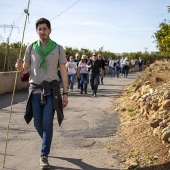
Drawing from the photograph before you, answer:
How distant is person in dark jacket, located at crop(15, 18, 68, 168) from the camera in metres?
4.73

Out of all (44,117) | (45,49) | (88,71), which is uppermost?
(45,49)

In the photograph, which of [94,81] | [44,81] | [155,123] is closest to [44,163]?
[44,81]

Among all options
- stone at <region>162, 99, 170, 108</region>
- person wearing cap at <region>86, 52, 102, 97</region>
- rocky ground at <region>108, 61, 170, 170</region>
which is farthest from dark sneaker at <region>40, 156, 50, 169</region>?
person wearing cap at <region>86, 52, 102, 97</region>

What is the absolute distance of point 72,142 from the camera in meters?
6.18

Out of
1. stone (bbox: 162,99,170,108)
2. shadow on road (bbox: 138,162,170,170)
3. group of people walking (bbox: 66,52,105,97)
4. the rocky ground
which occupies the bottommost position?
shadow on road (bbox: 138,162,170,170)

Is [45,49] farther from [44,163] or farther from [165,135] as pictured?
[165,135]

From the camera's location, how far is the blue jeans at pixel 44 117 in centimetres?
472

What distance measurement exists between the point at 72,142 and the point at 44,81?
1796 millimetres

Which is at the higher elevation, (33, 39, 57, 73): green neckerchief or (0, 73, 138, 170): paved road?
(33, 39, 57, 73): green neckerchief

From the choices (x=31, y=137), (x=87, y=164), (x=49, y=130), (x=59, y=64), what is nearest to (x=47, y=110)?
(x=49, y=130)

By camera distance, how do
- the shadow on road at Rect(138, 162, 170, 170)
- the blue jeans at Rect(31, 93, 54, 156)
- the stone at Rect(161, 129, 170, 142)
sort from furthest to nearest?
the stone at Rect(161, 129, 170, 142) → the blue jeans at Rect(31, 93, 54, 156) → the shadow on road at Rect(138, 162, 170, 170)

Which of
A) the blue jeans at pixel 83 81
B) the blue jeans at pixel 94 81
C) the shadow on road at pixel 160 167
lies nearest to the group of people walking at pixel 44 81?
the shadow on road at pixel 160 167

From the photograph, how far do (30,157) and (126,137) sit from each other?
1.99 meters

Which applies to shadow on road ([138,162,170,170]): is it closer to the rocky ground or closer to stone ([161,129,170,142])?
the rocky ground
